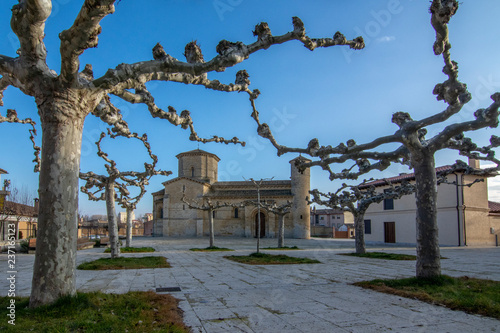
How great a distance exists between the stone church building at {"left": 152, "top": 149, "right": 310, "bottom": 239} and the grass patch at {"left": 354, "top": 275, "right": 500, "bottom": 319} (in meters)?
38.3

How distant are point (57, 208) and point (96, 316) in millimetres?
1654

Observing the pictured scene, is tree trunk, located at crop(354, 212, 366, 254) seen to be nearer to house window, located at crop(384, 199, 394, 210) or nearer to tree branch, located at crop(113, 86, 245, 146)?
tree branch, located at crop(113, 86, 245, 146)

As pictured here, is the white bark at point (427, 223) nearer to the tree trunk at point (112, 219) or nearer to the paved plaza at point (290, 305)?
the paved plaza at point (290, 305)

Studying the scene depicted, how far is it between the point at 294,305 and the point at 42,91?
17.6 feet

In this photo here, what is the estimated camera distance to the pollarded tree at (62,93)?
483cm

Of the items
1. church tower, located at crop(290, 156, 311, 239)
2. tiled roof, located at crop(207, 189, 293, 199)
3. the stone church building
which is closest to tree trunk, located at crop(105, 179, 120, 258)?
the stone church building

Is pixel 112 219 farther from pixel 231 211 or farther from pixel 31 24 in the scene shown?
pixel 231 211

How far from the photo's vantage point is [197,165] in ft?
174

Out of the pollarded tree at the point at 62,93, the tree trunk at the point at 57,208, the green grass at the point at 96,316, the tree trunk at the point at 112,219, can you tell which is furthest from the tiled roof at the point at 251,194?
the tree trunk at the point at 57,208

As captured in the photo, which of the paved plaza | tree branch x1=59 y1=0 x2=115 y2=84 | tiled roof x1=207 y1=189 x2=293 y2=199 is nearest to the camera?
tree branch x1=59 y1=0 x2=115 y2=84

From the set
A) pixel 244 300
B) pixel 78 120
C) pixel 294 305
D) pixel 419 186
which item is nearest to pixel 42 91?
pixel 78 120

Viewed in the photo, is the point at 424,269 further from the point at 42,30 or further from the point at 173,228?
the point at 173,228

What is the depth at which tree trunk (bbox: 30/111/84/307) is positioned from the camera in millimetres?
4898

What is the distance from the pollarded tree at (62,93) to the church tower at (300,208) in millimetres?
41186
